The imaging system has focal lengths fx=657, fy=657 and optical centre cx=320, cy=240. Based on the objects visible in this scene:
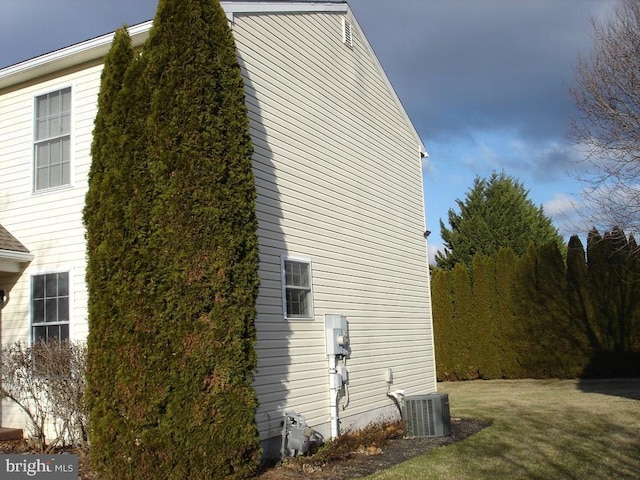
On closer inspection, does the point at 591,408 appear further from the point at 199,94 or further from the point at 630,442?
the point at 199,94

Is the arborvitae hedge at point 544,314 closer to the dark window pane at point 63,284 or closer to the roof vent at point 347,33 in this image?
the roof vent at point 347,33

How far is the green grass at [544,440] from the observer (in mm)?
7922

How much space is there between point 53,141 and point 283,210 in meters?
3.39

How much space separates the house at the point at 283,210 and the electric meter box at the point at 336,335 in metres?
0.02

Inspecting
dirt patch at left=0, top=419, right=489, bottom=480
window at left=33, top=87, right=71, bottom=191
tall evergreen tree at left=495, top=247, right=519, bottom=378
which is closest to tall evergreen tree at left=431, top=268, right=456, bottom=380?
tall evergreen tree at left=495, top=247, right=519, bottom=378

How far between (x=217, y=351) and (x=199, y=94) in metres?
2.85

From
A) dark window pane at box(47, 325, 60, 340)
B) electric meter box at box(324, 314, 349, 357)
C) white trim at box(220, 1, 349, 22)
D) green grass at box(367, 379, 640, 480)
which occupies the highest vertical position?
white trim at box(220, 1, 349, 22)

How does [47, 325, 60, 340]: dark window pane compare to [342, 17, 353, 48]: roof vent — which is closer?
[47, 325, 60, 340]: dark window pane

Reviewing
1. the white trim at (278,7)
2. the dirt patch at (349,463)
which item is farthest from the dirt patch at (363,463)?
the white trim at (278,7)

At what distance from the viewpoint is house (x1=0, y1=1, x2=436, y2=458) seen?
349 inches

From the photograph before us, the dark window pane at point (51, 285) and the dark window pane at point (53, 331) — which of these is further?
the dark window pane at point (51, 285)

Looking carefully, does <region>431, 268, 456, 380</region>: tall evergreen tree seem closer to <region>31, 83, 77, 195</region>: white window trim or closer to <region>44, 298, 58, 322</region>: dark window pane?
<region>44, 298, 58, 322</region>: dark window pane

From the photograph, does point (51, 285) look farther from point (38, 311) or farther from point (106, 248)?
point (106, 248)

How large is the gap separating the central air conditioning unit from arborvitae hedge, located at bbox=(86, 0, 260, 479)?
423 centimetres
